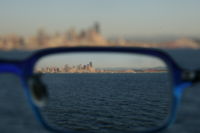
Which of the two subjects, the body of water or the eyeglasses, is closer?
the eyeglasses

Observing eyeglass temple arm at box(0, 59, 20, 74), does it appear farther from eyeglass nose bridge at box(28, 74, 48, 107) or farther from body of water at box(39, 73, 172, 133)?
body of water at box(39, 73, 172, 133)

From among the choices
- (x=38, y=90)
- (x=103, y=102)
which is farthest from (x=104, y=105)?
(x=38, y=90)

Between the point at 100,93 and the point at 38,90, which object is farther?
the point at 100,93

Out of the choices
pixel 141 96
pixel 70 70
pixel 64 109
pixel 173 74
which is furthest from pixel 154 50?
pixel 141 96

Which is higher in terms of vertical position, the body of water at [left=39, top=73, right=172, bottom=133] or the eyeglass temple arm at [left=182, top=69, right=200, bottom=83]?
the eyeglass temple arm at [left=182, top=69, right=200, bottom=83]

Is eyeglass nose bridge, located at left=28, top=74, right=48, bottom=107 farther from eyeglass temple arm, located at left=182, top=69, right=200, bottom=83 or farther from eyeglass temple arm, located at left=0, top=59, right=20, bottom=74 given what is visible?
eyeglass temple arm, located at left=182, top=69, right=200, bottom=83

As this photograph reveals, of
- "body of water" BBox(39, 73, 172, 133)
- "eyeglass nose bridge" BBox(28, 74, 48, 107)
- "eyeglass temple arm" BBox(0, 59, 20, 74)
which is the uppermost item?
"eyeglass temple arm" BBox(0, 59, 20, 74)

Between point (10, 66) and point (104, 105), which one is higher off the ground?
point (10, 66)

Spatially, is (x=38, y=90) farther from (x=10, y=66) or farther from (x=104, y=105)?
(x=104, y=105)

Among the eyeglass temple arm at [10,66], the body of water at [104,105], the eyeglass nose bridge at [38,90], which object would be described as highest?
the eyeglass temple arm at [10,66]

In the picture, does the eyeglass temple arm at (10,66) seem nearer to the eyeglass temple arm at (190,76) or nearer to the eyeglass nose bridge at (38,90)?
the eyeglass nose bridge at (38,90)

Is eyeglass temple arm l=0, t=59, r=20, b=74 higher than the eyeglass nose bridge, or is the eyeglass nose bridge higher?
eyeglass temple arm l=0, t=59, r=20, b=74
